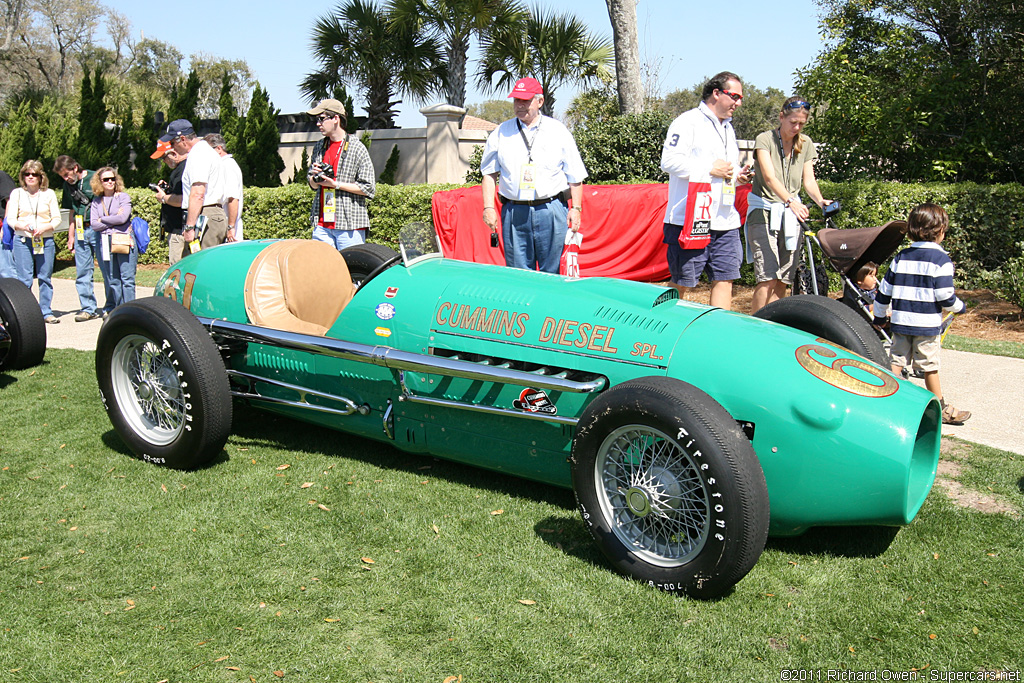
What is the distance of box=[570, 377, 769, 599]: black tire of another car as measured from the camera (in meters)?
2.85

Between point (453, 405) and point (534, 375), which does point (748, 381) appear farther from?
point (453, 405)

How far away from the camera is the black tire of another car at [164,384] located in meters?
4.20

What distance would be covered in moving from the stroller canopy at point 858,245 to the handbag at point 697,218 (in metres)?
1.30

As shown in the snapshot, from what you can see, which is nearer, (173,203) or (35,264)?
(173,203)

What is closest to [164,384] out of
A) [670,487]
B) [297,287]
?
[297,287]

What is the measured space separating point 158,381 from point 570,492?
2351 millimetres

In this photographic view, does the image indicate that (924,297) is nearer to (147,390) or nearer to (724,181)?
(724,181)

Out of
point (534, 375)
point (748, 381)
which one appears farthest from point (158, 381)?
point (748, 381)

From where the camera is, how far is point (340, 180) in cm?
675

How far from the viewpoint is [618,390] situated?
3152mm

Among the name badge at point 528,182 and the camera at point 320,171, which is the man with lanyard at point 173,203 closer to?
the camera at point 320,171

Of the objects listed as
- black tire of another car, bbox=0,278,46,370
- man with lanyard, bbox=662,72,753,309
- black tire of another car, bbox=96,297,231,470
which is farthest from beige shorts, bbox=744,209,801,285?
black tire of another car, bbox=0,278,46,370

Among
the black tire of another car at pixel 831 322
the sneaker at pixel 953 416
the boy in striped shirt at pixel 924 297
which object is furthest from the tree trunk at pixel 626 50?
the black tire of another car at pixel 831 322

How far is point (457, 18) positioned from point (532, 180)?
47.9ft
